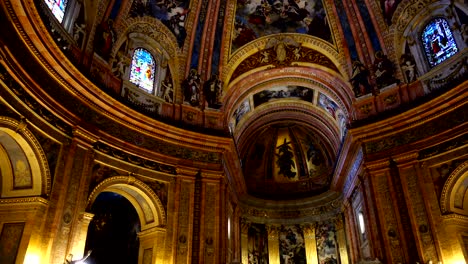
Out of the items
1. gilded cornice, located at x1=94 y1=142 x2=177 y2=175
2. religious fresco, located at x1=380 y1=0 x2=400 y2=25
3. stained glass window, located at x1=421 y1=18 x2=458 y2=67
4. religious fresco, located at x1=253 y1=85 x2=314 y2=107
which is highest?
religious fresco, located at x1=380 y1=0 x2=400 y2=25

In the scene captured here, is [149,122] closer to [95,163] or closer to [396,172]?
[95,163]

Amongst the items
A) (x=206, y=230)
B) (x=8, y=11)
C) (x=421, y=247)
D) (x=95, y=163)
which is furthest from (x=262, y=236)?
(x=8, y=11)

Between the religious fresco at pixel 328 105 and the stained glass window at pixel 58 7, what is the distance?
12618 millimetres

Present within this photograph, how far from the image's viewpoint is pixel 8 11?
930cm

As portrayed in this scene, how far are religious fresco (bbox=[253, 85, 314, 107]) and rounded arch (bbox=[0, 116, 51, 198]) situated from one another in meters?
12.2

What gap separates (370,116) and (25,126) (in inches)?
496

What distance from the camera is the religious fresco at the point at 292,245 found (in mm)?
22750

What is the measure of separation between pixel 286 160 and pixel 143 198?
1353 centimetres

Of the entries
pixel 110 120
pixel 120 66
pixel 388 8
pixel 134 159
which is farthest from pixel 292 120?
pixel 110 120

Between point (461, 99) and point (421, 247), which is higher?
point (461, 99)

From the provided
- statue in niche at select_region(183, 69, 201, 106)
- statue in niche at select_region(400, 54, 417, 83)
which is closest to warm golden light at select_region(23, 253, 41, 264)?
statue in niche at select_region(183, 69, 201, 106)

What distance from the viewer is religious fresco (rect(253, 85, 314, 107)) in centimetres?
2041

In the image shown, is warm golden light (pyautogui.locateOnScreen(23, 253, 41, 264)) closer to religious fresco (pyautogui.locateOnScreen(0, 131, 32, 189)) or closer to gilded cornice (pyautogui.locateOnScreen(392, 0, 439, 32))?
religious fresco (pyautogui.locateOnScreen(0, 131, 32, 189))

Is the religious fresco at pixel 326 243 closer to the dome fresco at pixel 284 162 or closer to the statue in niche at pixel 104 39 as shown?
the dome fresco at pixel 284 162
